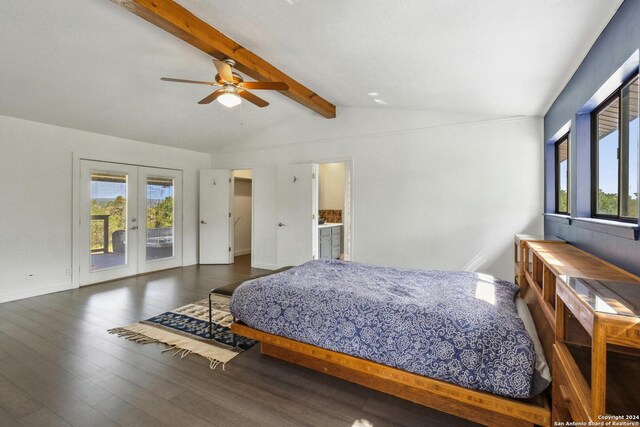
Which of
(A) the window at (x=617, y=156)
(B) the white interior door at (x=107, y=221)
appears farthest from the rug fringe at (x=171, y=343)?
(A) the window at (x=617, y=156)

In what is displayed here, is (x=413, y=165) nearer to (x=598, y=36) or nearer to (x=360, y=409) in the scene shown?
A: (x=598, y=36)

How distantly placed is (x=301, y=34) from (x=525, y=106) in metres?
2.62

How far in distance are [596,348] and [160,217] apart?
6.18 metres

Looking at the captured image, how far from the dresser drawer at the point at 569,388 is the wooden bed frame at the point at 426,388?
0.18m

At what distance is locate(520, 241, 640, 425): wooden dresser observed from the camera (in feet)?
2.78

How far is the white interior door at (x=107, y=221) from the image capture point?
4.59 meters

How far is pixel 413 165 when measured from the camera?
14.2ft

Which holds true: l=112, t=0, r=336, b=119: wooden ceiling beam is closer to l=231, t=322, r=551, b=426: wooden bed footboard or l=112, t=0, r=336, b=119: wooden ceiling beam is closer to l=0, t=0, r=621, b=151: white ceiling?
l=0, t=0, r=621, b=151: white ceiling

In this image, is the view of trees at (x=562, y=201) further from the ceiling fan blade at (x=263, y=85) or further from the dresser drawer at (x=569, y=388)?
the ceiling fan blade at (x=263, y=85)

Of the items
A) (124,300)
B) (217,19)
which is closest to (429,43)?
(217,19)

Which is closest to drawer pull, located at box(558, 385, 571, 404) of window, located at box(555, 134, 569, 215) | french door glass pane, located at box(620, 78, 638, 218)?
french door glass pane, located at box(620, 78, 638, 218)

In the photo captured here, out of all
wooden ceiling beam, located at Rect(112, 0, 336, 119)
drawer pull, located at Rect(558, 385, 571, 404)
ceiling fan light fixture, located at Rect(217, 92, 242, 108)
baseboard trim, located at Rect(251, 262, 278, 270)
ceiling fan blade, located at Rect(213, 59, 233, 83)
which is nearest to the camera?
drawer pull, located at Rect(558, 385, 571, 404)

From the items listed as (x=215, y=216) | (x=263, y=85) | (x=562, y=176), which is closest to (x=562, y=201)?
(x=562, y=176)

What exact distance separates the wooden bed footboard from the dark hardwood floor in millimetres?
97
